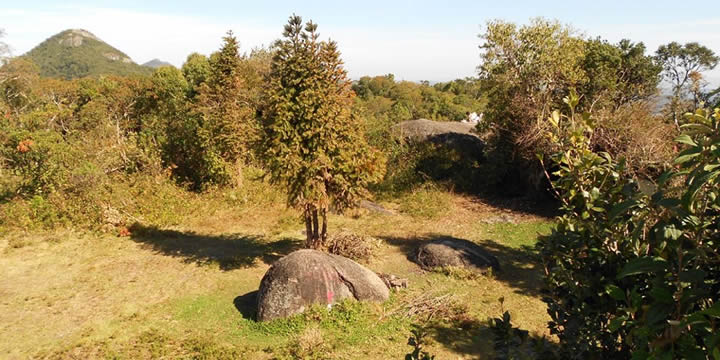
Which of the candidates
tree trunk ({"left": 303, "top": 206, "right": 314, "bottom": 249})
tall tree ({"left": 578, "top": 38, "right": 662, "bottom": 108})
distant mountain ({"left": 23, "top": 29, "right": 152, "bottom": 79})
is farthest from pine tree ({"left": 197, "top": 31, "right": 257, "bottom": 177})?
distant mountain ({"left": 23, "top": 29, "right": 152, "bottom": 79})

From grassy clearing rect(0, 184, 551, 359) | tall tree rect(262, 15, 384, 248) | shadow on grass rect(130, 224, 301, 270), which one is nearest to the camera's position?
grassy clearing rect(0, 184, 551, 359)

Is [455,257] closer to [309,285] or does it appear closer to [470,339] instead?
[470,339]

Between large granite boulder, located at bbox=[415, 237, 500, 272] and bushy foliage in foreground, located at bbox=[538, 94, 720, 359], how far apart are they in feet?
30.5

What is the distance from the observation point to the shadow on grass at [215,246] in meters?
13.0

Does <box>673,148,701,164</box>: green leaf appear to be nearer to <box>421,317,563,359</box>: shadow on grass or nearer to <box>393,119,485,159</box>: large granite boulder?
<box>421,317,563,359</box>: shadow on grass

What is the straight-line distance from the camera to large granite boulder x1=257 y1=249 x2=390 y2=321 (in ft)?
30.8

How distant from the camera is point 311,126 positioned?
1075cm

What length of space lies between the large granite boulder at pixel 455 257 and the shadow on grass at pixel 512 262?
36 cm

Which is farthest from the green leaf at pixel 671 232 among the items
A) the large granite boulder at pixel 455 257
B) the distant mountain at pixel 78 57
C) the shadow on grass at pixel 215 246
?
the distant mountain at pixel 78 57

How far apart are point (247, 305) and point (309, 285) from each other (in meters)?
1.84

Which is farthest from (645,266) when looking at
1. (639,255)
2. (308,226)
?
(308,226)

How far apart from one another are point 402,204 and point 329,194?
7.81 meters

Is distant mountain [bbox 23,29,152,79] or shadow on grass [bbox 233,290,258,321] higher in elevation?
distant mountain [bbox 23,29,152,79]

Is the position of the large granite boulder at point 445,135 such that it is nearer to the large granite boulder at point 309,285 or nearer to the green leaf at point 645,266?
the large granite boulder at point 309,285
